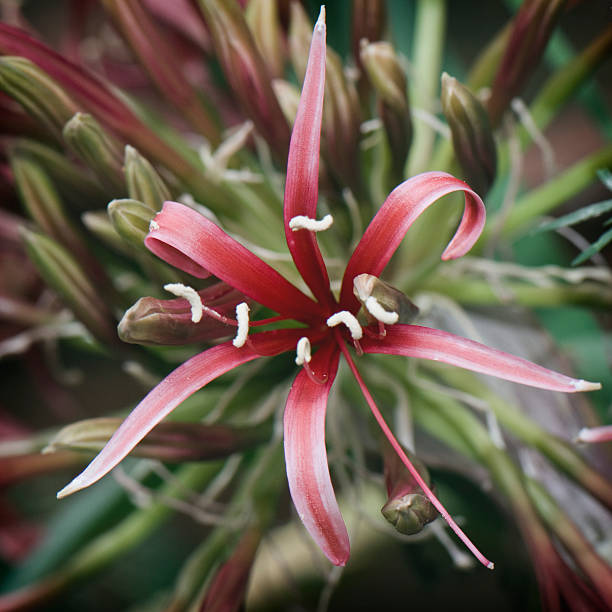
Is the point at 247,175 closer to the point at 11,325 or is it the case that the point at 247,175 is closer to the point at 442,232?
the point at 442,232

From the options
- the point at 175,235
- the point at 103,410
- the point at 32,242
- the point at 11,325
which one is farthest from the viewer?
the point at 103,410

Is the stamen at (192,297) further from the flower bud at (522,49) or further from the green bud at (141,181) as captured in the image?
the flower bud at (522,49)

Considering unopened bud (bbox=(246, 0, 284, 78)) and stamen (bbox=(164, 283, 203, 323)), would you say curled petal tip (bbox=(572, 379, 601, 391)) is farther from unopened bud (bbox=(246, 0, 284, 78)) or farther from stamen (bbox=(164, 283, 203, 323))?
unopened bud (bbox=(246, 0, 284, 78))

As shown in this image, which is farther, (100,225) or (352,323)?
(100,225)

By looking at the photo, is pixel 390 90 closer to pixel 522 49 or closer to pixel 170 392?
pixel 522 49

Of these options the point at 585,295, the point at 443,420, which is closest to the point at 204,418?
the point at 443,420

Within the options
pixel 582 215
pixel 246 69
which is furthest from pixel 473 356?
pixel 246 69
